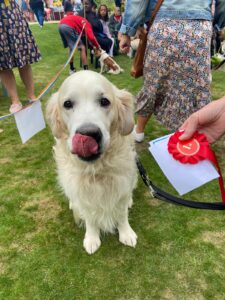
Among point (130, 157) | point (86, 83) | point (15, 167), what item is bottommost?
A: point (15, 167)

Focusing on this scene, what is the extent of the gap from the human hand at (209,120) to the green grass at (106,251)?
883 mm

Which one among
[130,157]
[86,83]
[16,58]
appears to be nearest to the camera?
[86,83]

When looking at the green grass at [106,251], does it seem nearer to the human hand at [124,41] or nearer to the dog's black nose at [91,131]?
the dog's black nose at [91,131]

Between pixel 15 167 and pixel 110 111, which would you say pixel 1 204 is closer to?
pixel 15 167

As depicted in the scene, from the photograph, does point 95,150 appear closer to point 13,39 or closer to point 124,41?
point 124,41

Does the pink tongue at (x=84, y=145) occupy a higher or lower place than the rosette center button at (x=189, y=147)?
higher

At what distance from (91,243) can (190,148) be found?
3.43 ft

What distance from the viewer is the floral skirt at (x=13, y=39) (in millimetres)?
3422

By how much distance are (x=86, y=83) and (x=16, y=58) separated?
254 cm

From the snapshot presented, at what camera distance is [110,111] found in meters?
1.67

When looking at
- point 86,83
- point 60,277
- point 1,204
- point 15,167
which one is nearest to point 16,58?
point 15,167

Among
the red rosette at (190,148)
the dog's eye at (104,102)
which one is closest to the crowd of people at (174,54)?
the red rosette at (190,148)

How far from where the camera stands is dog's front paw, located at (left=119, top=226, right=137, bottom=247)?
2.07 metres

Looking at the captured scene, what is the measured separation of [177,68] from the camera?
8.55 feet
